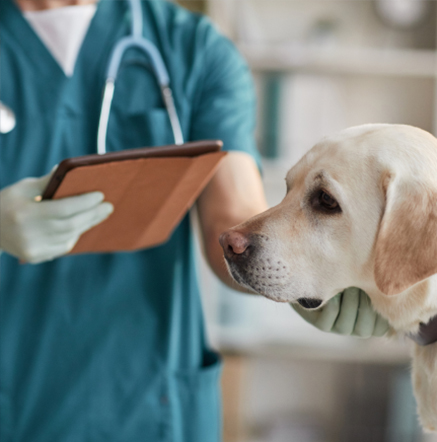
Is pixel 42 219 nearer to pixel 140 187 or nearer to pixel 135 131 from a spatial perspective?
pixel 140 187

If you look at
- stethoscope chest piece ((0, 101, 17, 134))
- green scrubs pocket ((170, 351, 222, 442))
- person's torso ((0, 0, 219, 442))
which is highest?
stethoscope chest piece ((0, 101, 17, 134))

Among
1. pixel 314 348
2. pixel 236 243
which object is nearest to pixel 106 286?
pixel 236 243

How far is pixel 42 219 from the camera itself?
26.6 inches

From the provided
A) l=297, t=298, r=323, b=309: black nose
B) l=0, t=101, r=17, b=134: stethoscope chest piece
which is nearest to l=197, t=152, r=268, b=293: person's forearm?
l=297, t=298, r=323, b=309: black nose

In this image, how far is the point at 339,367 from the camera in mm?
2002

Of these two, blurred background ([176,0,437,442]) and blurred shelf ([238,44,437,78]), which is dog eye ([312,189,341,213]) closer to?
blurred background ([176,0,437,442])

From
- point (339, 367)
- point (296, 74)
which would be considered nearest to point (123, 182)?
point (296, 74)

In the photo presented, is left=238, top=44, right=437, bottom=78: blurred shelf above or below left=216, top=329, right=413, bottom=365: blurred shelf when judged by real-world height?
above

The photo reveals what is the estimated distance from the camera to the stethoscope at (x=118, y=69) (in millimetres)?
840

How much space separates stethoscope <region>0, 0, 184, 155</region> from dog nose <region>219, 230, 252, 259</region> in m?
0.29

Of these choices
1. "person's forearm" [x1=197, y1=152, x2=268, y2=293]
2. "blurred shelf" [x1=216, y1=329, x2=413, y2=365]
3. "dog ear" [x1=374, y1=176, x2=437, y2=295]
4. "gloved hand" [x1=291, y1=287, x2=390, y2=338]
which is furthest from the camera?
"blurred shelf" [x1=216, y1=329, x2=413, y2=365]

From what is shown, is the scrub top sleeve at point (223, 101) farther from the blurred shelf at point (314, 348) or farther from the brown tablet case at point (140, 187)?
the blurred shelf at point (314, 348)

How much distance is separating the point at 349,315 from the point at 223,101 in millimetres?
465

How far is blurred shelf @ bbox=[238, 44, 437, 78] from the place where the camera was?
1.73 m
